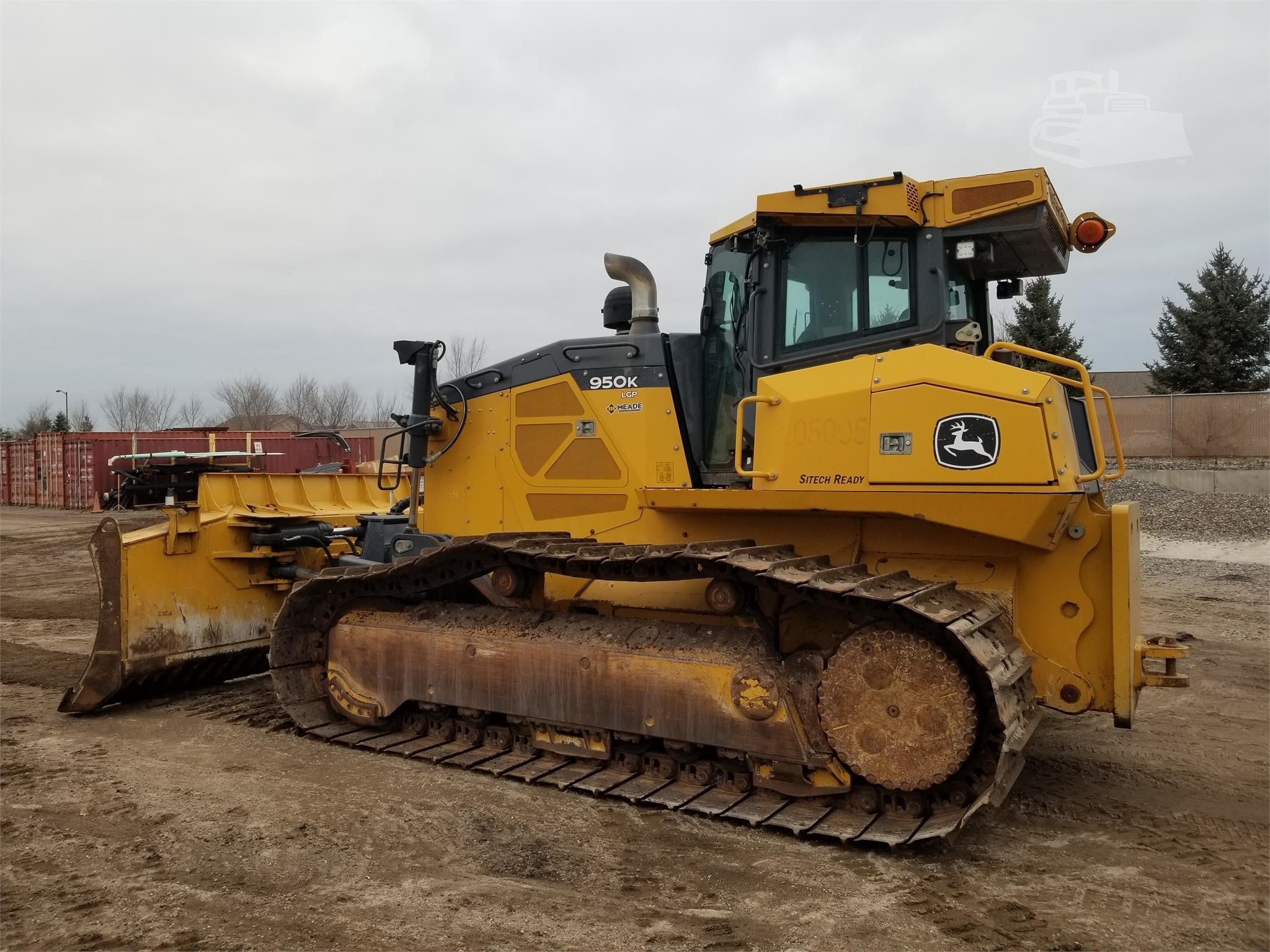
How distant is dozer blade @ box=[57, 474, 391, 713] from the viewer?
269 inches

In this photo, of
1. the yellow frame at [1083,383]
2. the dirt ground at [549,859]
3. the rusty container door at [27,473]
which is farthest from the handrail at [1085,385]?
the rusty container door at [27,473]

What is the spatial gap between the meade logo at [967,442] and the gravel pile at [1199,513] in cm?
1330

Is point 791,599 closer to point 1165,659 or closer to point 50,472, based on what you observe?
point 1165,659

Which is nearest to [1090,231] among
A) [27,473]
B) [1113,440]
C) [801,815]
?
[1113,440]

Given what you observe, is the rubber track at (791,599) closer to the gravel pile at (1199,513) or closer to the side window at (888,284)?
the side window at (888,284)

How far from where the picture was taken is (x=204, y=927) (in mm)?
3596

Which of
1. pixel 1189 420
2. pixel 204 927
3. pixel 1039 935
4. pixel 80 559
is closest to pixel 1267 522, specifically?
pixel 1189 420

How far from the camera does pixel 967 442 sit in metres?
4.47

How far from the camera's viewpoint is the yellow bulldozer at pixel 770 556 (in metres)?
4.45

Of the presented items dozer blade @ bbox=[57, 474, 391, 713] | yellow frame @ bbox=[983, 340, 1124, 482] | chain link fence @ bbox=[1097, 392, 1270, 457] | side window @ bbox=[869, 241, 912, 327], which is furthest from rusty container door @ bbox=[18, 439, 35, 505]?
yellow frame @ bbox=[983, 340, 1124, 482]

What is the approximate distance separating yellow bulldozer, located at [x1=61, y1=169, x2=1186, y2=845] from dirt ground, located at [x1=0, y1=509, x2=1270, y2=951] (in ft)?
1.07

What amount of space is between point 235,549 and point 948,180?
19.2 ft

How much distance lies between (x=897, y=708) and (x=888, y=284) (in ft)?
7.49

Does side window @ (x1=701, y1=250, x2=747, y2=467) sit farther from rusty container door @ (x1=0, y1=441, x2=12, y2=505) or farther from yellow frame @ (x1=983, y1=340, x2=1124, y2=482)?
rusty container door @ (x1=0, y1=441, x2=12, y2=505)
